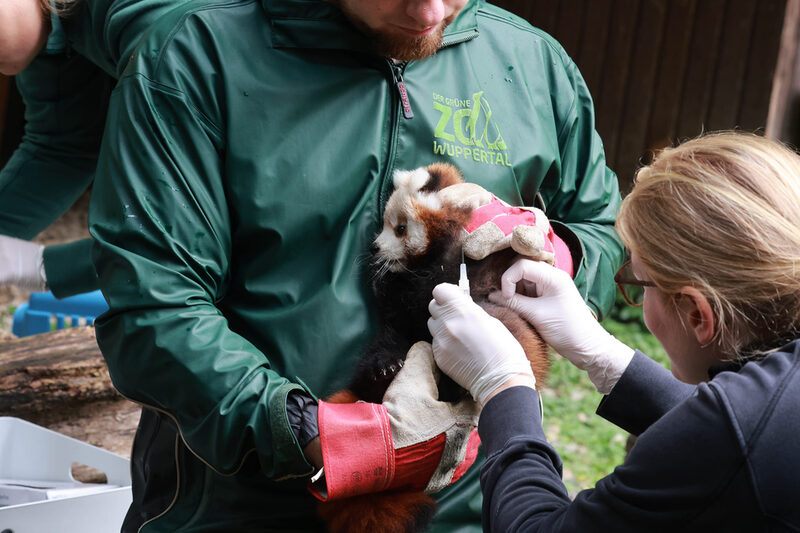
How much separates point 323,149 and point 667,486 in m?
0.94

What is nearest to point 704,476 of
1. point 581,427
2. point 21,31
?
point 21,31

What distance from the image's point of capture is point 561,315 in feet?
5.73

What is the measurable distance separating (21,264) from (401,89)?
7.54 ft

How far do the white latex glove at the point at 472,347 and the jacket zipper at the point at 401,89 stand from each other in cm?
39

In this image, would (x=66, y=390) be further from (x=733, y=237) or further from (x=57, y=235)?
(x=57, y=235)

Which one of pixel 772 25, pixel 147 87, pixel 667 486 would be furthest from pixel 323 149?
pixel 772 25

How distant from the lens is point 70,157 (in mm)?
2732

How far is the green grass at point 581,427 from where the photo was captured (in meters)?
4.72

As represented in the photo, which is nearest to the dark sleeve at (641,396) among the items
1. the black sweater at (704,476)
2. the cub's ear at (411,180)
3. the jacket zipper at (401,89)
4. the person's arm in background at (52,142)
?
the black sweater at (704,476)

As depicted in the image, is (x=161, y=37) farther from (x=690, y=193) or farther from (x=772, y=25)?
(x=772, y=25)

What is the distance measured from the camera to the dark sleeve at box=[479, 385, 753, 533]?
1.21 meters

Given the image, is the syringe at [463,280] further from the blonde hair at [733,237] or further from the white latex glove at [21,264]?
the white latex glove at [21,264]

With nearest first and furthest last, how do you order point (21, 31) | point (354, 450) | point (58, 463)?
point (354, 450) < point (21, 31) < point (58, 463)

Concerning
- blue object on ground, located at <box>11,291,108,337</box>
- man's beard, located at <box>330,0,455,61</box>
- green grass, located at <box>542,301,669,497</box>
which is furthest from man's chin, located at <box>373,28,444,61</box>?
green grass, located at <box>542,301,669,497</box>
